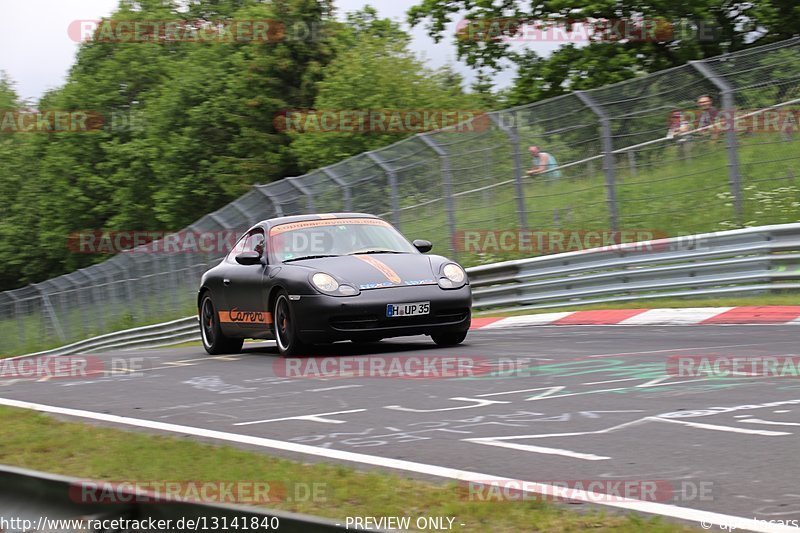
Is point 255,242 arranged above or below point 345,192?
below

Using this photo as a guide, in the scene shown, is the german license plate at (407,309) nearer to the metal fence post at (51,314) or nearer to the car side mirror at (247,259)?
the car side mirror at (247,259)

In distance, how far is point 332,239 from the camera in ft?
37.4

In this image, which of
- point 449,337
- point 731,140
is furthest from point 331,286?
point 731,140

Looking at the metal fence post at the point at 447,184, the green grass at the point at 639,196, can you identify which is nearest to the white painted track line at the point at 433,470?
the green grass at the point at 639,196

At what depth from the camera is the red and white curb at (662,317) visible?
11.5 meters

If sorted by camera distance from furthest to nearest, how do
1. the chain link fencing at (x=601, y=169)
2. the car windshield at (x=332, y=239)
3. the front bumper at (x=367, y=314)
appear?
the chain link fencing at (x=601, y=169) < the car windshield at (x=332, y=239) < the front bumper at (x=367, y=314)

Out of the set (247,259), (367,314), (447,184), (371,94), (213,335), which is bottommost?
(213,335)

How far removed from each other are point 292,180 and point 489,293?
197 inches

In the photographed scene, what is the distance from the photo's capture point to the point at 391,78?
42.1 metres

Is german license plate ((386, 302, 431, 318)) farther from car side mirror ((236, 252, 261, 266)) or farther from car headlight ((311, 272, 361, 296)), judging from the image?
car side mirror ((236, 252, 261, 266))

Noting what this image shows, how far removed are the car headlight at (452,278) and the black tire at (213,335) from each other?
10.0ft

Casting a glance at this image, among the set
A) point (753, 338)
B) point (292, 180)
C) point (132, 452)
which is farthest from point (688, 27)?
point (132, 452)

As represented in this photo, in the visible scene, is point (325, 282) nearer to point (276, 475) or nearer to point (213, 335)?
point (213, 335)

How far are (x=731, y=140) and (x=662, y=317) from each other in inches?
97.4
